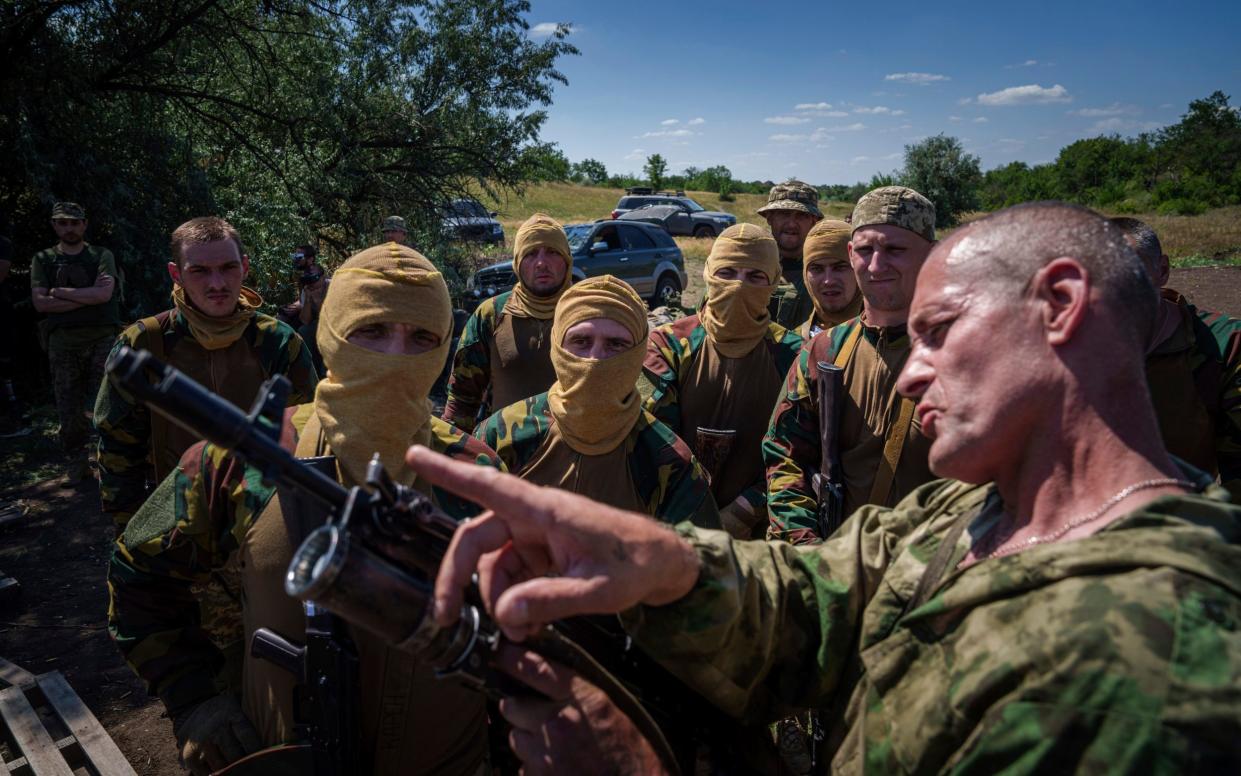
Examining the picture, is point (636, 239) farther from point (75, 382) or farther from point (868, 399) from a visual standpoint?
point (868, 399)

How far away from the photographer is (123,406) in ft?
11.0

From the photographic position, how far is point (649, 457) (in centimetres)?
288

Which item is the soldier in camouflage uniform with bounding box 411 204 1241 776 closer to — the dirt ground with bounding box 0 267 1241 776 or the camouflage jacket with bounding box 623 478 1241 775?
the camouflage jacket with bounding box 623 478 1241 775

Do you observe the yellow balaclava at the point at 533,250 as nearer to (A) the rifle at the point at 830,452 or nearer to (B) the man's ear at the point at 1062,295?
(A) the rifle at the point at 830,452

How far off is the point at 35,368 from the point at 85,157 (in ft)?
10.7

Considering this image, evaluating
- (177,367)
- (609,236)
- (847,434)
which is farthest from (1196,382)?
(609,236)

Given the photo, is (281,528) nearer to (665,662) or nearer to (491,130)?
(665,662)

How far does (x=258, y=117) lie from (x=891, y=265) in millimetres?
10139

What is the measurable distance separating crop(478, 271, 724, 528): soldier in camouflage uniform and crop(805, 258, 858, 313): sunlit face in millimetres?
1994

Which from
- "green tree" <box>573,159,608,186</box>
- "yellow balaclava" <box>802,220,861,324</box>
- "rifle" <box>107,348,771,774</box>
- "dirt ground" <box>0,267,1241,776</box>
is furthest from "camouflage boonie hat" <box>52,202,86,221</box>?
"green tree" <box>573,159,608,186</box>

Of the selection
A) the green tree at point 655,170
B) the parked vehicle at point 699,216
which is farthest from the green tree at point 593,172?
the parked vehicle at point 699,216

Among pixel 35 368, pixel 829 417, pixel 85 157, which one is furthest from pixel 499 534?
pixel 35 368

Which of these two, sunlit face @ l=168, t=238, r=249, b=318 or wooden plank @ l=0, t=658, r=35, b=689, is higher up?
sunlit face @ l=168, t=238, r=249, b=318

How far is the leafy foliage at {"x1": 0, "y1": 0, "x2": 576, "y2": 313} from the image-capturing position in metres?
8.45
